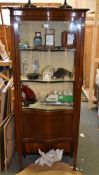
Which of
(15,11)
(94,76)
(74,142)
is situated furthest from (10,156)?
(94,76)

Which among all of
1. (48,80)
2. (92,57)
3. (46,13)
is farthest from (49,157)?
(92,57)

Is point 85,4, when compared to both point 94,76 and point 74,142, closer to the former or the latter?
point 94,76

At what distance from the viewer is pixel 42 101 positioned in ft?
7.54

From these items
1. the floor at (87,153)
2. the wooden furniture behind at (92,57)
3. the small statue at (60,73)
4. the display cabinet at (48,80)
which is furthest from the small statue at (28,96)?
the wooden furniture behind at (92,57)

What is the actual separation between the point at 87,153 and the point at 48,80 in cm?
114

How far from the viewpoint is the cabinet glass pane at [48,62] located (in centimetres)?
211

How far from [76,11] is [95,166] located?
167 cm

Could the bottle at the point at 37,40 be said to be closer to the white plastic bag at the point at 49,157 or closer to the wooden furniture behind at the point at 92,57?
the white plastic bag at the point at 49,157

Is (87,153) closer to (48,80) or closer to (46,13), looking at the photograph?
(48,80)

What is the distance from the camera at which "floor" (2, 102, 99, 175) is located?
2418mm

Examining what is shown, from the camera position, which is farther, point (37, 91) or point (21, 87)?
point (37, 91)

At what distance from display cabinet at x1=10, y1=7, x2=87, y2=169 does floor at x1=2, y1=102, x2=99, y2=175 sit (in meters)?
0.17

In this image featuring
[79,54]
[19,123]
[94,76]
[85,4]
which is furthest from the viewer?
[85,4]

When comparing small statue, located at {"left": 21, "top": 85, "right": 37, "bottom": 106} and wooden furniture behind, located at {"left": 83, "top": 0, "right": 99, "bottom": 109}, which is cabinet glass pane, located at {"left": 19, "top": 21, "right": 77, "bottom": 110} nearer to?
small statue, located at {"left": 21, "top": 85, "right": 37, "bottom": 106}
